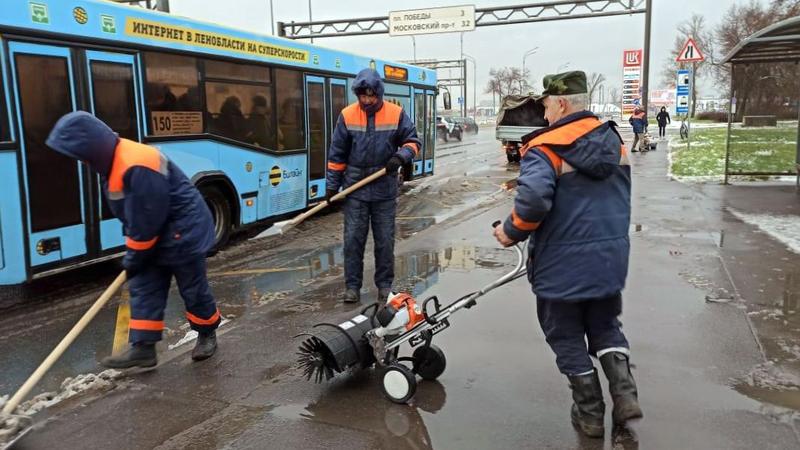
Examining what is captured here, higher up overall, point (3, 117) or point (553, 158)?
point (3, 117)

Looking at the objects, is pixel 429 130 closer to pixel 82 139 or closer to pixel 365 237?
pixel 365 237

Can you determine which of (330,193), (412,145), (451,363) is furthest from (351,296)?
(451,363)

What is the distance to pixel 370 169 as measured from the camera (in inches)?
220

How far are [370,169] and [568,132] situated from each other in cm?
272

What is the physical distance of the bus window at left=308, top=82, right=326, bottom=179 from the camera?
998cm

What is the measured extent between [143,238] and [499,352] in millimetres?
2450

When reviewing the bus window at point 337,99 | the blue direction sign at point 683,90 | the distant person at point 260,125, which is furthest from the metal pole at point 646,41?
the distant person at point 260,125

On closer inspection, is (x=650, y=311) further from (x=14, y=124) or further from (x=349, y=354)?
(x=14, y=124)

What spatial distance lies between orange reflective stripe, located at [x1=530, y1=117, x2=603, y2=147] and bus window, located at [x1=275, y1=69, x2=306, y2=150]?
658 centimetres

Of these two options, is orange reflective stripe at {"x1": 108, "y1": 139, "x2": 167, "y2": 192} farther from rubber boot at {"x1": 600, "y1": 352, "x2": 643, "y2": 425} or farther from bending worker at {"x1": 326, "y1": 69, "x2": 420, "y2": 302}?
rubber boot at {"x1": 600, "y1": 352, "x2": 643, "y2": 425}

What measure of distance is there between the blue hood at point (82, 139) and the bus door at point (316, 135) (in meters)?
6.25

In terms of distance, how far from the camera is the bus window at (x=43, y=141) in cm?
565

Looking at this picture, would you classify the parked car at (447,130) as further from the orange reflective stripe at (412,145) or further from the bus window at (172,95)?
the orange reflective stripe at (412,145)

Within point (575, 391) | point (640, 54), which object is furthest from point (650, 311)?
point (640, 54)
